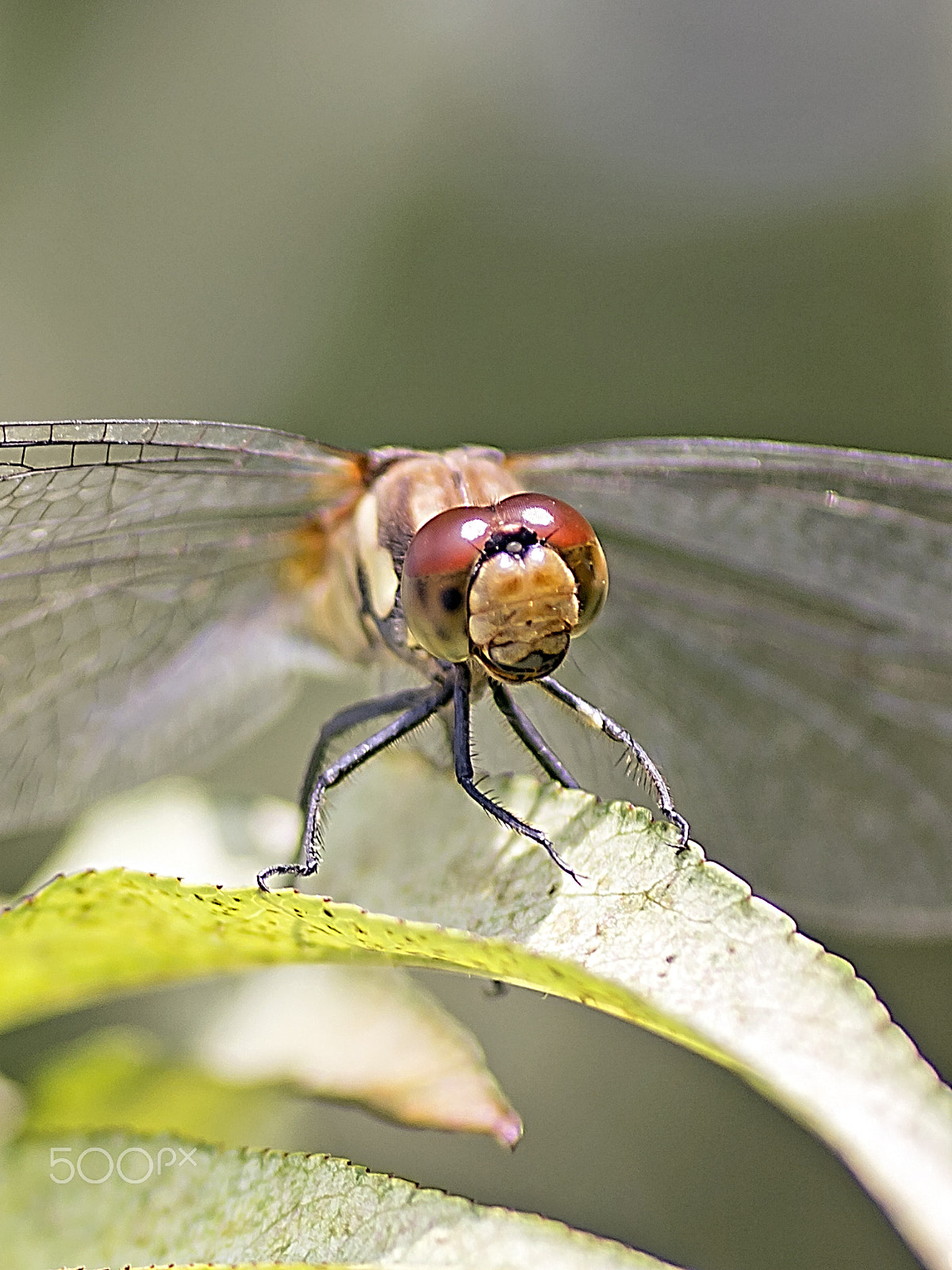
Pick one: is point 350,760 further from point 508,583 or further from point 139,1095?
point 139,1095

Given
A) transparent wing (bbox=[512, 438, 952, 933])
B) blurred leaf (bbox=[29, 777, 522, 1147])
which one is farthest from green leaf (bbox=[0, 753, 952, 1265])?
transparent wing (bbox=[512, 438, 952, 933])

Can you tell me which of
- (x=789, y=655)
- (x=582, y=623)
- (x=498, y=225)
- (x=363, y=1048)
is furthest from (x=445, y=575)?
(x=498, y=225)

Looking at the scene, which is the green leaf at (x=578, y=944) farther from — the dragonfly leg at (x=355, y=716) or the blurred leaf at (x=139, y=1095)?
the dragonfly leg at (x=355, y=716)

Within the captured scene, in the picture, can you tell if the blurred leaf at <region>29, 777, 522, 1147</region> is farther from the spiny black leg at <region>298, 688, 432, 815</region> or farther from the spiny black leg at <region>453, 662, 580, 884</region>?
the spiny black leg at <region>453, 662, 580, 884</region>

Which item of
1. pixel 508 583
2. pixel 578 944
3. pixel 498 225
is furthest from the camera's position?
pixel 498 225

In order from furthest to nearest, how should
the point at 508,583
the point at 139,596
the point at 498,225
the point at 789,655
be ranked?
the point at 498,225 → the point at 789,655 → the point at 139,596 → the point at 508,583

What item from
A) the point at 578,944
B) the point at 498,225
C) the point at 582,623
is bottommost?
the point at 578,944

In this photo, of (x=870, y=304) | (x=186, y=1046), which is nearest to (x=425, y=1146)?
(x=186, y=1046)

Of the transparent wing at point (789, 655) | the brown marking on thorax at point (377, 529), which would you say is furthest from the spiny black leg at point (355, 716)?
the transparent wing at point (789, 655)
